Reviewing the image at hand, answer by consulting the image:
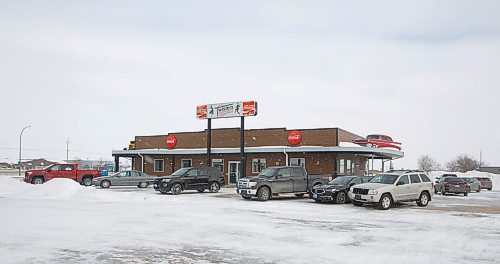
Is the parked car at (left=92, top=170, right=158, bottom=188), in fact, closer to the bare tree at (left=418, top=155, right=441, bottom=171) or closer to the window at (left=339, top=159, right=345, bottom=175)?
Result: the window at (left=339, top=159, right=345, bottom=175)

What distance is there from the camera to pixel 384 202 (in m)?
20.0

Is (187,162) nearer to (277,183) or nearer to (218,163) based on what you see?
(218,163)

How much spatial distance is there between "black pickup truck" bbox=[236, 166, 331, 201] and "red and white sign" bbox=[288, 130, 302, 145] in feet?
31.9

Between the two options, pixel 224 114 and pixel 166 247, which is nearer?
pixel 166 247

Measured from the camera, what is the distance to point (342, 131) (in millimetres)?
35250

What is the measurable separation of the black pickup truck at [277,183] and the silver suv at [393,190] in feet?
12.5

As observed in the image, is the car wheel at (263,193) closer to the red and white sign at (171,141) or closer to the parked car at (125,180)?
the parked car at (125,180)

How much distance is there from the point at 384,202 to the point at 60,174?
25146 millimetres

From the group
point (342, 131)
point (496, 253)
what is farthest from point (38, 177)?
point (496, 253)

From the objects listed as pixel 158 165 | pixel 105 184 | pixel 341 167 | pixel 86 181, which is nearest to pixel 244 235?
pixel 105 184

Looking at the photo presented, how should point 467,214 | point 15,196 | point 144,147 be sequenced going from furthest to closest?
point 144,147
point 15,196
point 467,214

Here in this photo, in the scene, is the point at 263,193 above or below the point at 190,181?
below

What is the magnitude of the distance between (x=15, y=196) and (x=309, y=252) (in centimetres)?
1947

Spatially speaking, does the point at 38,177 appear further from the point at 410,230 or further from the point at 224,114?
the point at 410,230
